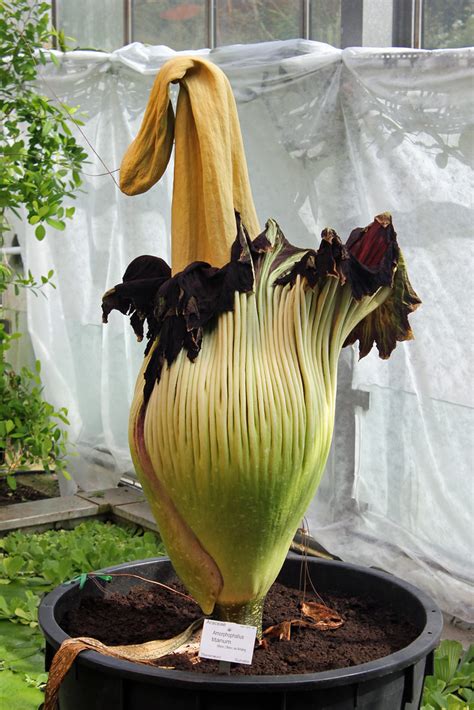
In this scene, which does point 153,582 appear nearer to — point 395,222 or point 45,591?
point 45,591

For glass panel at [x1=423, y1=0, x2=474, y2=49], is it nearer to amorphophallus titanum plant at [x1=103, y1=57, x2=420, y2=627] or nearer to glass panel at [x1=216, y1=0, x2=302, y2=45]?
glass panel at [x1=216, y1=0, x2=302, y2=45]

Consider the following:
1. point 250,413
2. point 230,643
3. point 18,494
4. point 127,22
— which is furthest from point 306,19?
point 230,643

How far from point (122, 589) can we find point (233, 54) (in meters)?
2.17

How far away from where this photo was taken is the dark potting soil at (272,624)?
1.41m

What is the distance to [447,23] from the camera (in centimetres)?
297

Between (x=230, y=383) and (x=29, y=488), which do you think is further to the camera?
(x=29, y=488)

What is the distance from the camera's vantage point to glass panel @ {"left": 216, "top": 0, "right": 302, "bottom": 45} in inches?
136

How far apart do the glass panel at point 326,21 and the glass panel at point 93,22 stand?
1.25 meters

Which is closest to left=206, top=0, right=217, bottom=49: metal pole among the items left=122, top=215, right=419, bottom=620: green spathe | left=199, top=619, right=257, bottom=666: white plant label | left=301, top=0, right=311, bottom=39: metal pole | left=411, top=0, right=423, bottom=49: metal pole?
left=301, top=0, right=311, bottom=39: metal pole

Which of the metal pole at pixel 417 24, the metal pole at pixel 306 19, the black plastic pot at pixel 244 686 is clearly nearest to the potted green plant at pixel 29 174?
the metal pole at pixel 306 19

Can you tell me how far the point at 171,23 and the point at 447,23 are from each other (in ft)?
4.84

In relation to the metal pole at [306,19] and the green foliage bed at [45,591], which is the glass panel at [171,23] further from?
the green foliage bed at [45,591]

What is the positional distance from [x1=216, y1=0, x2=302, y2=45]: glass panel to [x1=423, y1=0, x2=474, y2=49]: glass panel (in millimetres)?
573

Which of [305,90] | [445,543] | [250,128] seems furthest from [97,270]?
[445,543]
